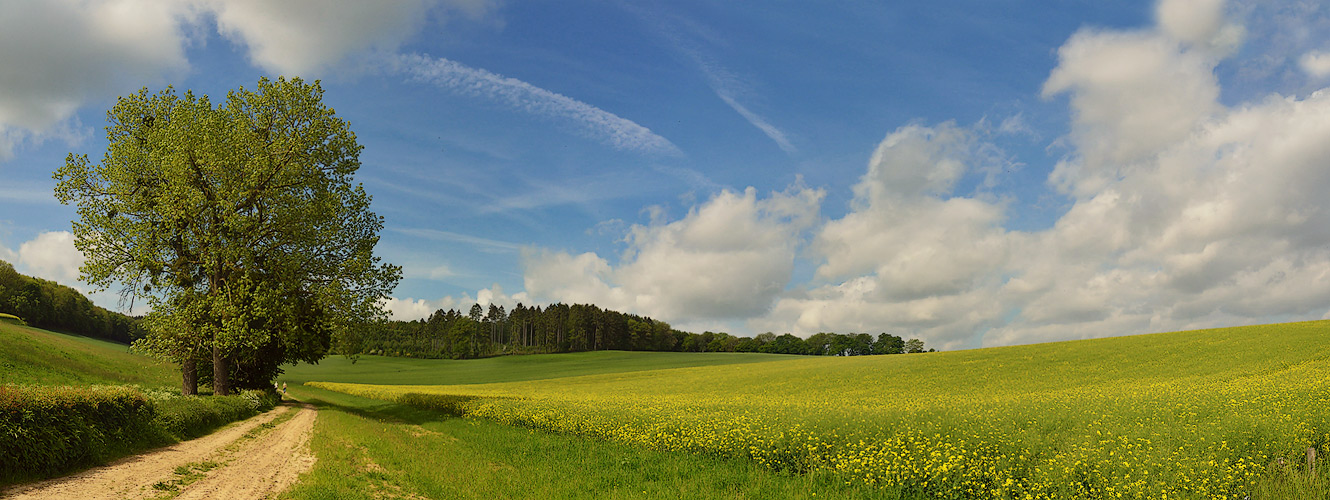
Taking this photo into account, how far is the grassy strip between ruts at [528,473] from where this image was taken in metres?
11.7

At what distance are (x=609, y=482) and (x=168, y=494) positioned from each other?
315 inches

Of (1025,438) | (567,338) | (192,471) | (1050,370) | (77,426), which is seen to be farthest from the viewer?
(567,338)

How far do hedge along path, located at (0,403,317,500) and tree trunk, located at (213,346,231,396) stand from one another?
838cm

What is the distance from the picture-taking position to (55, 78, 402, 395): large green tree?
24.5 meters

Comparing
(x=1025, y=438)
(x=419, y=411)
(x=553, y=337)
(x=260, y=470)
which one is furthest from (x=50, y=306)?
(x=1025, y=438)

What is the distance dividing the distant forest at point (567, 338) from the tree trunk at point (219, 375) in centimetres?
10657

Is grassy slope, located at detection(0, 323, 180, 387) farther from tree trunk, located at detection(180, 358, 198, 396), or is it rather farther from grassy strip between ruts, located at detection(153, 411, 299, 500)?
grassy strip between ruts, located at detection(153, 411, 299, 500)

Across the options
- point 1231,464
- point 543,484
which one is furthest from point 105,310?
point 1231,464

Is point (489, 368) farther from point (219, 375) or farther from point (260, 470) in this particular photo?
point (260, 470)

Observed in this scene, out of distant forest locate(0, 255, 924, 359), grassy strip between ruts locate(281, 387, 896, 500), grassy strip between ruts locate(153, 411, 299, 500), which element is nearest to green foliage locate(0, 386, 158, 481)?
grassy strip between ruts locate(153, 411, 299, 500)

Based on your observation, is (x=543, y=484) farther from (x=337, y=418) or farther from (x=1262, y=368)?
(x=1262, y=368)

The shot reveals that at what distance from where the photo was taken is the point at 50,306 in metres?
94.2

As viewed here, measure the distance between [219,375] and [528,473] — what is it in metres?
20.9

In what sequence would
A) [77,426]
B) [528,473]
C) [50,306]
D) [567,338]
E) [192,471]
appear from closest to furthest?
[192,471] → [77,426] → [528,473] → [50,306] → [567,338]
